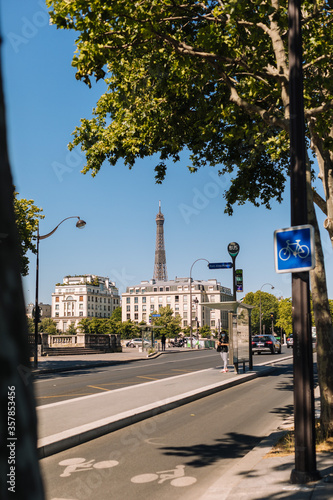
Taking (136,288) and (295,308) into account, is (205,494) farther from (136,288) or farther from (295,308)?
(136,288)

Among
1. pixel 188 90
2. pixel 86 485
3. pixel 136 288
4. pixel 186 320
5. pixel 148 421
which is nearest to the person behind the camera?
pixel 86 485

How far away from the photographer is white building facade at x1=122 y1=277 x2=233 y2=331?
164125 millimetres

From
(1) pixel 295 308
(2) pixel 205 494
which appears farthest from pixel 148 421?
(1) pixel 295 308

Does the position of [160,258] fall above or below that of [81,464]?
above

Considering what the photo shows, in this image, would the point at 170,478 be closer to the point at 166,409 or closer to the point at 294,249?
the point at 294,249

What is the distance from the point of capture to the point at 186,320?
16162cm

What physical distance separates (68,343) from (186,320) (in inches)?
4673

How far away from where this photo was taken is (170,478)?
6043 millimetres

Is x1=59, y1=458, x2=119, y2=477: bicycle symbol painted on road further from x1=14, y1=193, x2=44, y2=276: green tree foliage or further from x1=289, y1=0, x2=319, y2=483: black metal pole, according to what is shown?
x1=14, y1=193, x2=44, y2=276: green tree foliage

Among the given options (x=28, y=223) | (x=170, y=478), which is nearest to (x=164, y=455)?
(x=170, y=478)

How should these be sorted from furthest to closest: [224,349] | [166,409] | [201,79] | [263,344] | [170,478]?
[263,344] → [224,349] → [166,409] → [201,79] → [170,478]

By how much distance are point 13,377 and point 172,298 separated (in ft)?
550

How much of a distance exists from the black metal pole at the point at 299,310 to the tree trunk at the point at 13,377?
511 centimetres

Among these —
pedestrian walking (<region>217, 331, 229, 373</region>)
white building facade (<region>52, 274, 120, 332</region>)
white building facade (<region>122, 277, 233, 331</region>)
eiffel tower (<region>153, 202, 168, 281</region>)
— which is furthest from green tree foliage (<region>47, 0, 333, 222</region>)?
eiffel tower (<region>153, 202, 168, 281</region>)
